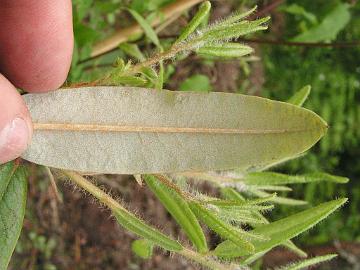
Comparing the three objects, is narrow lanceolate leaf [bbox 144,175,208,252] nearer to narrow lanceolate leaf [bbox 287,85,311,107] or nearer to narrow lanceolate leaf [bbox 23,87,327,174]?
narrow lanceolate leaf [bbox 23,87,327,174]

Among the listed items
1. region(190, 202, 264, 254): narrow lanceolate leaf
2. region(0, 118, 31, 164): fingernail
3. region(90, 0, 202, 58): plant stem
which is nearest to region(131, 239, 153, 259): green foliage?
region(190, 202, 264, 254): narrow lanceolate leaf

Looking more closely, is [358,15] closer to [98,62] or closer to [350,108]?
[350,108]

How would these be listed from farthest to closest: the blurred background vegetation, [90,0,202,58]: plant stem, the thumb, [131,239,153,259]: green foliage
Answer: the blurred background vegetation → [90,0,202,58]: plant stem → [131,239,153,259]: green foliage → the thumb

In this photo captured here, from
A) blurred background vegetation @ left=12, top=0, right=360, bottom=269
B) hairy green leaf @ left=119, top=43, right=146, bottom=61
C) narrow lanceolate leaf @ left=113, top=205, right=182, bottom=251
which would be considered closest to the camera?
narrow lanceolate leaf @ left=113, top=205, right=182, bottom=251

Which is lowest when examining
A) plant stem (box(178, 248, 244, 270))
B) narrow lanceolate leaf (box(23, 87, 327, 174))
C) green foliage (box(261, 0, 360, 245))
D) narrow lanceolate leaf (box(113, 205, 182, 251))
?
green foliage (box(261, 0, 360, 245))

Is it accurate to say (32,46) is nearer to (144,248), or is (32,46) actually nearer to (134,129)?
(134,129)

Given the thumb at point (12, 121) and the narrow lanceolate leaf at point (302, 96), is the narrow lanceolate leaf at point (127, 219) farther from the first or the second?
the narrow lanceolate leaf at point (302, 96)

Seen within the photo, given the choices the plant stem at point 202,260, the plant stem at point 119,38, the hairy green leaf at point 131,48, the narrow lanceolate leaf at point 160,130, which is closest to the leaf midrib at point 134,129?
the narrow lanceolate leaf at point 160,130

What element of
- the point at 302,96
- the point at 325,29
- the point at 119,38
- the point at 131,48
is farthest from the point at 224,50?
the point at 325,29

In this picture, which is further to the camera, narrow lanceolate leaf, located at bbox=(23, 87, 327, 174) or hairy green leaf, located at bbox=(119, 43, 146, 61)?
hairy green leaf, located at bbox=(119, 43, 146, 61)
